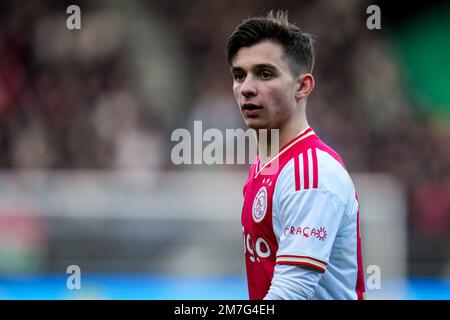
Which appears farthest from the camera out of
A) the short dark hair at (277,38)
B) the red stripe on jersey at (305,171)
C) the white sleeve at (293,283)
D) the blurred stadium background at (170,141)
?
the blurred stadium background at (170,141)

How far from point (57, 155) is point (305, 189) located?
26.8ft

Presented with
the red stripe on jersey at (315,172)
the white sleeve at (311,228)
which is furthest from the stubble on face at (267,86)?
the white sleeve at (311,228)

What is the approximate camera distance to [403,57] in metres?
11.5

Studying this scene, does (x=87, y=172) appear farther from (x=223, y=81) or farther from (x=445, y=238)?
(x=445, y=238)

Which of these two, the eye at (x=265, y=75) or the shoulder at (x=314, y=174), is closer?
the shoulder at (x=314, y=174)

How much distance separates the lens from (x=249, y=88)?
9.34 ft

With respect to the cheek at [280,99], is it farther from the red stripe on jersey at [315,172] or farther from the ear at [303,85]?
the red stripe on jersey at [315,172]

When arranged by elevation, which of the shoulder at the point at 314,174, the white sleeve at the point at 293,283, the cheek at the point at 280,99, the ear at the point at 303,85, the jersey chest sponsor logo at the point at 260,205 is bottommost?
the white sleeve at the point at 293,283

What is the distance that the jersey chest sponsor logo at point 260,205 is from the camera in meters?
2.79

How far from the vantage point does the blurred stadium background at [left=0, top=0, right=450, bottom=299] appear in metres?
8.16

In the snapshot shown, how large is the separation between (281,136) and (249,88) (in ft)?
0.83

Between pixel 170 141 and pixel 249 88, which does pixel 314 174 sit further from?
pixel 170 141

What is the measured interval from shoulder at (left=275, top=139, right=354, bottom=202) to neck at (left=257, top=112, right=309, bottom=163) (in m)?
0.14

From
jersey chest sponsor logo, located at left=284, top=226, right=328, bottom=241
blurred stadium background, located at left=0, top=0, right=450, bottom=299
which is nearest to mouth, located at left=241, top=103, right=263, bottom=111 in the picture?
jersey chest sponsor logo, located at left=284, top=226, right=328, bottom=241
